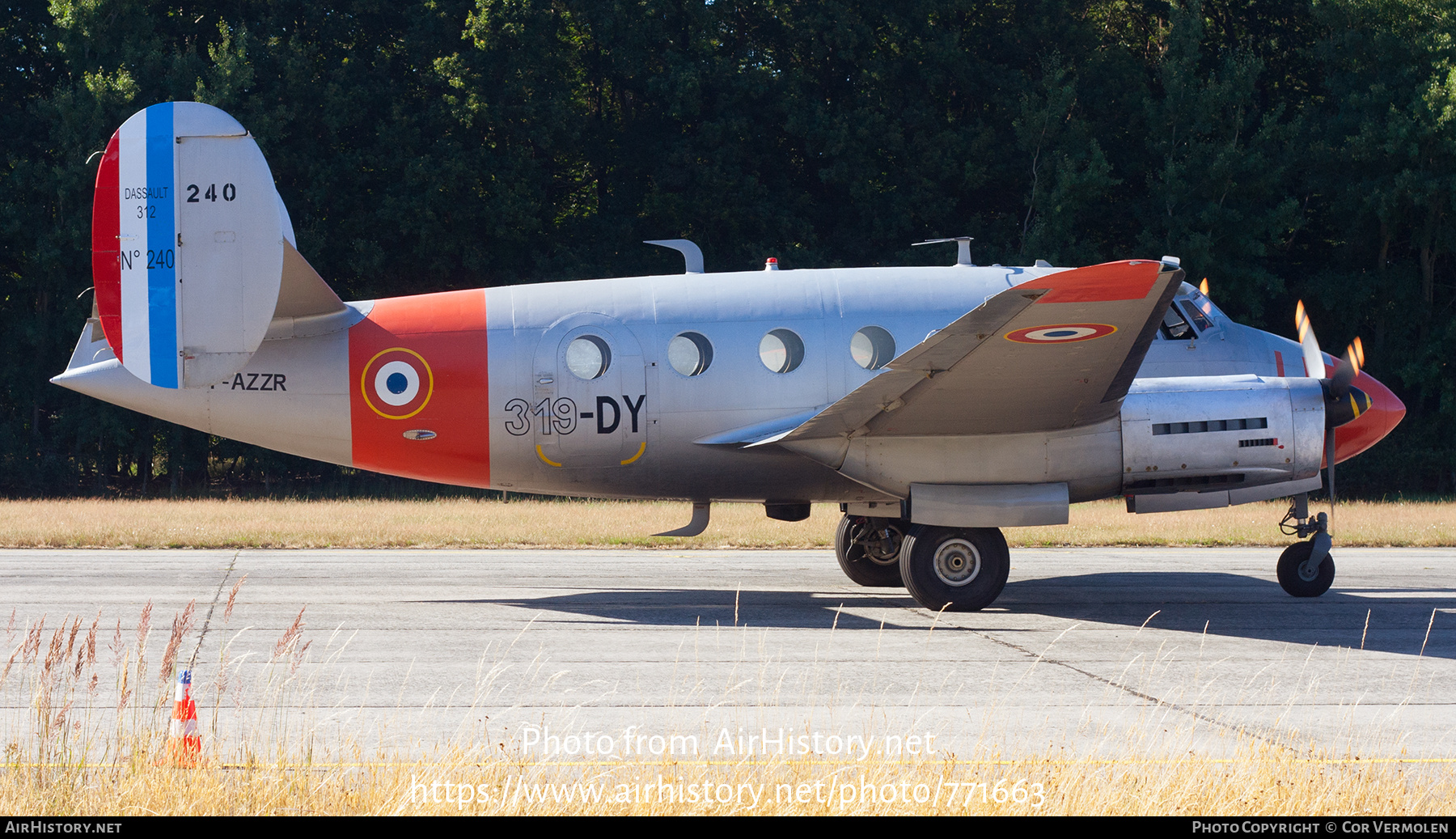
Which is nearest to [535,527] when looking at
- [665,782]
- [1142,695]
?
[1142,695]

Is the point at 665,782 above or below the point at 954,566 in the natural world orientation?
below

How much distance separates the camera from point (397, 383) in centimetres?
1440

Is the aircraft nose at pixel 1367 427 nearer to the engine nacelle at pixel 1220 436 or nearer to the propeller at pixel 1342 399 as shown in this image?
the propeller at pixel 1342 399

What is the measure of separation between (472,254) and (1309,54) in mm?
33257

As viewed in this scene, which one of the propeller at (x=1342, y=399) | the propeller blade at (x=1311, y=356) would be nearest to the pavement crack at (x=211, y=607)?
the propeller at (x=1342, y=399)

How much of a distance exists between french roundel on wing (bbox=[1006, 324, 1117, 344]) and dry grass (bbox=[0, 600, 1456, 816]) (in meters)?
5.07

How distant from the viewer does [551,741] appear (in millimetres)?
7801

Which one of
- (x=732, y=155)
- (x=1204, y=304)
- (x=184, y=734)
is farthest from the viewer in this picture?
(x=732, y=155)

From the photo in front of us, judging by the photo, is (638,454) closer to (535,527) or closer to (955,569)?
(955,569)

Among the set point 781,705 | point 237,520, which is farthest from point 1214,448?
point 237,520

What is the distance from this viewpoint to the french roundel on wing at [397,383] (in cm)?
1437

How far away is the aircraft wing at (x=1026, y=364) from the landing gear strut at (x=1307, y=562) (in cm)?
355

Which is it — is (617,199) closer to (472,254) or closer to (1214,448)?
(472,254)

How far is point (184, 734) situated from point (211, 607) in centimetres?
778
